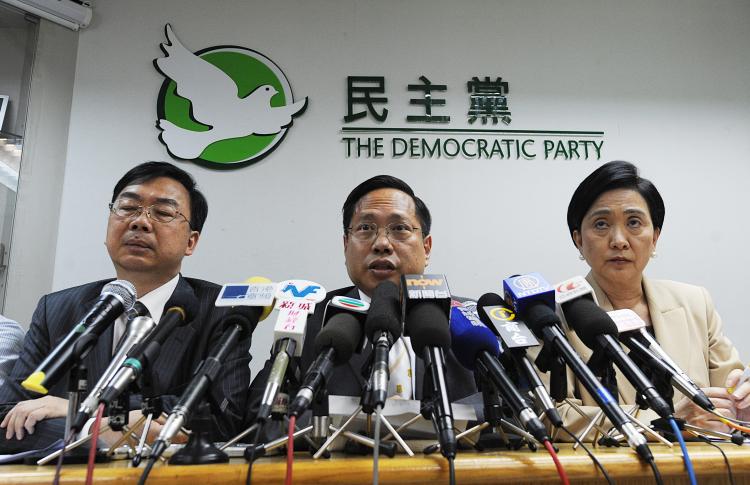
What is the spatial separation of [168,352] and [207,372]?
0.95 m

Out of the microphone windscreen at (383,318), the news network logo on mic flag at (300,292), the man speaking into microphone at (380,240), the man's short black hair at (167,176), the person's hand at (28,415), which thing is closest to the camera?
the microphone windscreen at (383,318)

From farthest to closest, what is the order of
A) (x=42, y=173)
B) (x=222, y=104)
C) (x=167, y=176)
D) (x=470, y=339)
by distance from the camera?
1. (x=222, y=104)
2. (x=42, y=173)
3. (x=167, y=176)
4. (x=470, y=339)

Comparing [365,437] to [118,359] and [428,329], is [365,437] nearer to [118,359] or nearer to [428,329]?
[428,329]

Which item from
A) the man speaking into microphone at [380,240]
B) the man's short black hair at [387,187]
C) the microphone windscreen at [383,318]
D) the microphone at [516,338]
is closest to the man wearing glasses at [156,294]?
the man speaking into microphone at [380,240]

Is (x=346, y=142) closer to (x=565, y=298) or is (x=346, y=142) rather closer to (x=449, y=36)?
(x=449, y=36)

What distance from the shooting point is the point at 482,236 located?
2910 millimetres

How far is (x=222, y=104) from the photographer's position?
2.93m

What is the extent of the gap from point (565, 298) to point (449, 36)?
243 cm

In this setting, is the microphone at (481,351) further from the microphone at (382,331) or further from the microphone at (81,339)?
the microphone at (81,339)

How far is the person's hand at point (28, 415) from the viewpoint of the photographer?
1308mm

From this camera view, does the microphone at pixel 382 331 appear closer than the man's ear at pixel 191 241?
Yes

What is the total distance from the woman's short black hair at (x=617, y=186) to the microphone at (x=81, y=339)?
1.66 m

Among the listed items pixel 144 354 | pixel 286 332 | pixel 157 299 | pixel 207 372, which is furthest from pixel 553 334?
pixel 157 299

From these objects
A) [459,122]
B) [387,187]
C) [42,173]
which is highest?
[459,122]
